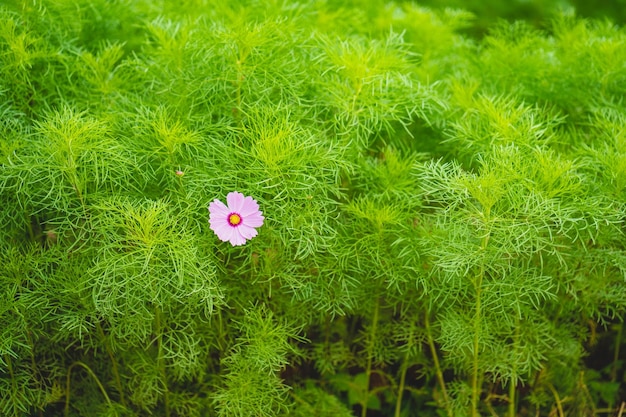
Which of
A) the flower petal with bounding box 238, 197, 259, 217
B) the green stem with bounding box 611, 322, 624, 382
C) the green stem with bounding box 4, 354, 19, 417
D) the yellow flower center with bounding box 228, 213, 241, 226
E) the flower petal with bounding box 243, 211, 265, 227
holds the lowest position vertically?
the green stem with bounding box 4, 354, 19, 417

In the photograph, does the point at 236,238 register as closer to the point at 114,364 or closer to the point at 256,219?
the point at 256,219

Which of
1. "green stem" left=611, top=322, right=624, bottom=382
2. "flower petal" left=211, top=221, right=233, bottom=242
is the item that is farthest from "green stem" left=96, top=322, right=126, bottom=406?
"green stem" left=611, top=322, right=624, bottom=382

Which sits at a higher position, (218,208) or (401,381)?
(218,208)

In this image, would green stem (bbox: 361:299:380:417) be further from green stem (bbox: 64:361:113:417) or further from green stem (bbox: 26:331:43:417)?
green stem (bbox: 26:331:43:417)

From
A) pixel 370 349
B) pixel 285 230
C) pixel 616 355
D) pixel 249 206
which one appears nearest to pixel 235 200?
pixel 249 206

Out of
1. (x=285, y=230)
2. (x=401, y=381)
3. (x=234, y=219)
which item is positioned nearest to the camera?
(x=234, y=219)

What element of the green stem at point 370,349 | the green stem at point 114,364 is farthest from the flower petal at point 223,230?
the green stem at point 370,349

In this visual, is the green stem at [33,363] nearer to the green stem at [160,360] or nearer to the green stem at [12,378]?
the green stem at [12,378]

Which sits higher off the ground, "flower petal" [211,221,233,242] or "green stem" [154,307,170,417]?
"flower petal" [211,221,233,242]
